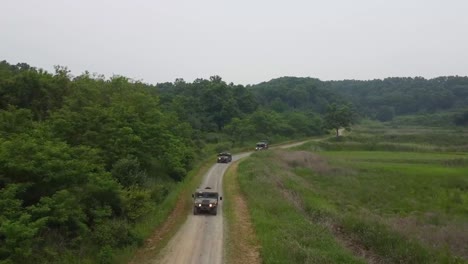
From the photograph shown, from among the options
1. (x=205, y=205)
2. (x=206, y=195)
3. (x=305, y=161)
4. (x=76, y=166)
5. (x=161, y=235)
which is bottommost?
(x=161, y=235)

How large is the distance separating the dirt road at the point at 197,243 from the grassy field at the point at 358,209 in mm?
2186

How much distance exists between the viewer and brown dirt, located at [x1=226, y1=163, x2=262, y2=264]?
1991 centimetres

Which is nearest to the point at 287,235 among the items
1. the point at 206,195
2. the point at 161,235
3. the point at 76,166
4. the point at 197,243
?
the point at 197,243

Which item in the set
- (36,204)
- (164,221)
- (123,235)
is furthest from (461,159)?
(36,204)

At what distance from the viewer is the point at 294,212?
27188mm

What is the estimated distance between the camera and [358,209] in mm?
35094

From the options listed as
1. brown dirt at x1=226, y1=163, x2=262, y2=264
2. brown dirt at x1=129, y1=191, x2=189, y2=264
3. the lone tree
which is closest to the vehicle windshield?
brown dirt at x1=129, y1=191, x2=189, y2=264

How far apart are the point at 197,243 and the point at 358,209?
688 inches

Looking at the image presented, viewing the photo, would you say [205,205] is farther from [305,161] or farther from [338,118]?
[338,118]

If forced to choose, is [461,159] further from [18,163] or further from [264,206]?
[18,163]

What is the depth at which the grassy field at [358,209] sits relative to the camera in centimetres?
2117

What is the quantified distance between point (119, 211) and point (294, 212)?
34.6 feet

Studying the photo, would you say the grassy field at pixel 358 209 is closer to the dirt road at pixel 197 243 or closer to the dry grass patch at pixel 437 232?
the dry grass patch at pixel 437 232

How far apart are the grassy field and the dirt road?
219 cm
